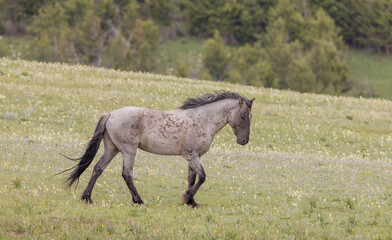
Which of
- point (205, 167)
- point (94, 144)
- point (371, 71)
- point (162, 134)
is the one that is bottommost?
point (371, 71)

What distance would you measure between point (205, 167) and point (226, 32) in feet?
296

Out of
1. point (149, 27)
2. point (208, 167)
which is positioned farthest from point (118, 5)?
point (208, 167)

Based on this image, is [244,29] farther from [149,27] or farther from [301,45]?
[149,27]

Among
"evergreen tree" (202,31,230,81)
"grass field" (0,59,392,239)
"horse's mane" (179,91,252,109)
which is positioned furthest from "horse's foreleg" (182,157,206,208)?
"evergreen tree" (202,31,230,81)

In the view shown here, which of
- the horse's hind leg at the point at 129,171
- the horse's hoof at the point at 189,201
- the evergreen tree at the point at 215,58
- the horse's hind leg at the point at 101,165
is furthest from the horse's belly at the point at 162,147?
the evergreen tree at the point at 215,58

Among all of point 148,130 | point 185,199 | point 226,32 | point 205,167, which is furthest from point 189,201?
point 226,32

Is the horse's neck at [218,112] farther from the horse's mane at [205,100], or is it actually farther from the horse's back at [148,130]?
the horse's back at [148,130]

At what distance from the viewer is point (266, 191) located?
1552cm

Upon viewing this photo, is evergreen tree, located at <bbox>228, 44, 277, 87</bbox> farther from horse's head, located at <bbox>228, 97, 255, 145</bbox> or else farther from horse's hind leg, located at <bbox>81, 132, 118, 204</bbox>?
horse's hind leg, located at <bbox>81, 132, 118, 204</bbox>

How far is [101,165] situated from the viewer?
13.4 metres

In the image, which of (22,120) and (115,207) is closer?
(115,207)

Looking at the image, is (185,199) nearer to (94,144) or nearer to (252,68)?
(94,144)

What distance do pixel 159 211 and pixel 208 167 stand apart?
21.6ft

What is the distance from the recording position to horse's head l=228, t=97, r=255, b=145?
1397 cm
